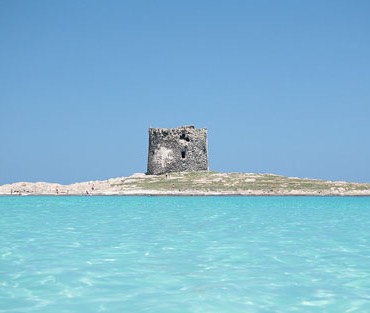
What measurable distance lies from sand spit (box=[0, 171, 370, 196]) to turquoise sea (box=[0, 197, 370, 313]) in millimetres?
27649

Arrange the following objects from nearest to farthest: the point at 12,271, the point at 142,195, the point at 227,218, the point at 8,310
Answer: the point at 8,310 < the point at 12,271 < the point at 227,218 < the point at 142,195

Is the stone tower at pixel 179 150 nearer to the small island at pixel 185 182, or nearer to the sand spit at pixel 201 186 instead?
the small island at pixel 185 182

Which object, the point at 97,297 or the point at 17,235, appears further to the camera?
the point at 17,235

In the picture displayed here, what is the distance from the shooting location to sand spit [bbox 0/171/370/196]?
5184 cm

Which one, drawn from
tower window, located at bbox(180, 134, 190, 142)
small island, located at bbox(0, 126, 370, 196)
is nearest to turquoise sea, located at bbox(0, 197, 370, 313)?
small island, located at bbox(0, 126, 370, 196)

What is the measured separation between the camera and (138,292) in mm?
10938

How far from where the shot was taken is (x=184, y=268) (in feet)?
43.6

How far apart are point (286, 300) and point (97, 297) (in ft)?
10.8

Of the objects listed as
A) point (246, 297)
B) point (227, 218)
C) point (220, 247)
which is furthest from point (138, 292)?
point (227, 218)

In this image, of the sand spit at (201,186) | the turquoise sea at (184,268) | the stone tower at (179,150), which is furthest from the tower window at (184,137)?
the turquoise sea at (184,268)

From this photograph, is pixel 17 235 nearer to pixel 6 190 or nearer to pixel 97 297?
pixel 97 297

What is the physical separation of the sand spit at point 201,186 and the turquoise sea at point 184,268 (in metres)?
27.6

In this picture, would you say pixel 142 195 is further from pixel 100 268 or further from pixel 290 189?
pixel 100 268

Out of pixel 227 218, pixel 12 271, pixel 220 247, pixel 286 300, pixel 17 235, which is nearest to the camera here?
pixel 286 300
